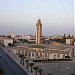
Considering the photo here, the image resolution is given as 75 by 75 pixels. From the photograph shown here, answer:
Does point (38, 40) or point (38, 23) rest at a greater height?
point (38, 23)

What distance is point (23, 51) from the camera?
46969 mm

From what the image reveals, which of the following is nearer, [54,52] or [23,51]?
[54,52]

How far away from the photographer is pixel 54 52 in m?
40.9

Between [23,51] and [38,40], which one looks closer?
[23,51]

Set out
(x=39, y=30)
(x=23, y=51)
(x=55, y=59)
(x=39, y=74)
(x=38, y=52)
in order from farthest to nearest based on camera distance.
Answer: (x=39, y=30) < (x=23, y=51) < (x=38, y=52) < (x=55, y=59) < (x=39, y=74)

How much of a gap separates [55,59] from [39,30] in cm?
2965

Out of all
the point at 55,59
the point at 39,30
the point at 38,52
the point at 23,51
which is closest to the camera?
the point at 55,59

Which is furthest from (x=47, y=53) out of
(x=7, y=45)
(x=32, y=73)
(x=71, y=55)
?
(x=7, y=45)

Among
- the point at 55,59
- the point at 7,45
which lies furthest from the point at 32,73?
the point at 7,45

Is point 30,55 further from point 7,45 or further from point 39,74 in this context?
point 7,45

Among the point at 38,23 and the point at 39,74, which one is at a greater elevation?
the point at 38,23

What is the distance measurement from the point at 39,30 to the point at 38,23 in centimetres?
185

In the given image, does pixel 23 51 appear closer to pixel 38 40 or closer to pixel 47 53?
pixel 47 53

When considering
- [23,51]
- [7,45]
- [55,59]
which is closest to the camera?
[55,59]
